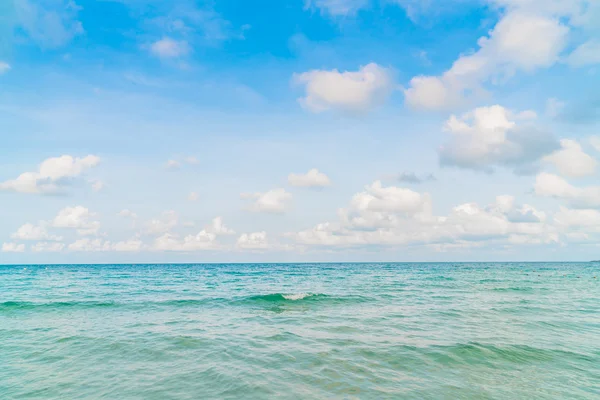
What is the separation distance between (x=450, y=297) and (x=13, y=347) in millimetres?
31950

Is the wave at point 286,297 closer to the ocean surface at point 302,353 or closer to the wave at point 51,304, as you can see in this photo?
the ocean surface at point 302,353

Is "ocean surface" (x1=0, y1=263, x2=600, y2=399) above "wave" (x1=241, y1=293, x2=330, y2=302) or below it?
above

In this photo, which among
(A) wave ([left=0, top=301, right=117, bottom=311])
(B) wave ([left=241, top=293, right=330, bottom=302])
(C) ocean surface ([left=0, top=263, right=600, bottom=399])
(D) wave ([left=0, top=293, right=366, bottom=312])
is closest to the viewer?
(C) ocean surface ([left=0, top=263, right=600, bottom=399])

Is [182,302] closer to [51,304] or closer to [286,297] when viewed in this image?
[286,297]

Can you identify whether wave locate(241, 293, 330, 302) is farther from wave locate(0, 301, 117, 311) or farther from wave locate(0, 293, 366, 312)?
wave locate(0, 301, 117, 311)

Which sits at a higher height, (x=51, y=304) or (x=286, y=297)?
(x=286, y=297)

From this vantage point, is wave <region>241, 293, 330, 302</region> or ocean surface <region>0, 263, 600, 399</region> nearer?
ocean surface <region>0, 263, 600, 399</region>

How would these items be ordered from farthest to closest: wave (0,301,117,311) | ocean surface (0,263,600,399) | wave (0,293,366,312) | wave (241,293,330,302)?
1. wave (241,293,330,302)
2. wave (0,293,366,312)
3. wave (0,301,117,311)
4. ocean surface (0,263,600,399)

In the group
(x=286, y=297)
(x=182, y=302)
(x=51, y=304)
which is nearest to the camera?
(x=51, y=304)

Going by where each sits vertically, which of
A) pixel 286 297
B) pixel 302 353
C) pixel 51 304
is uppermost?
pixel 302 353

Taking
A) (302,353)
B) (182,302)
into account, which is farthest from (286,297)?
(302,353)

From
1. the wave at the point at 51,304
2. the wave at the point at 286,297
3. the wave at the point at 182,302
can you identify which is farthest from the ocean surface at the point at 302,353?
the wave at the point at 286,297

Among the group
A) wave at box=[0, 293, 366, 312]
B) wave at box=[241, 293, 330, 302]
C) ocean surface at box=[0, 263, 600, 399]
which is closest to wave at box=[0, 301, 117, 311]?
wave at box=[0, 293, 366, 312]

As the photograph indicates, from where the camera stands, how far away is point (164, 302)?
29.8 metres
